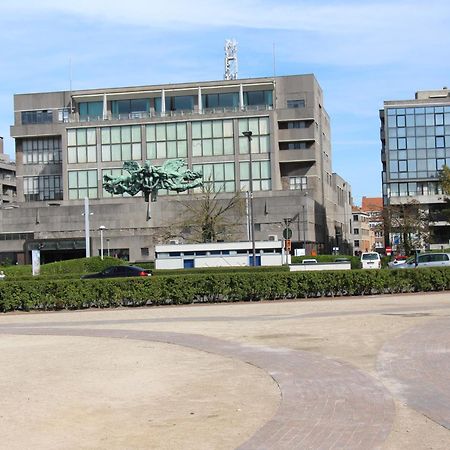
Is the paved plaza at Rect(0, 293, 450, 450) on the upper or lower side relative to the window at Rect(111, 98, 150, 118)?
lower

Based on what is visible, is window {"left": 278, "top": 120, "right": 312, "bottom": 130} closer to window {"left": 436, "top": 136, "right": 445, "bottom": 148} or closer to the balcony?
the balcony

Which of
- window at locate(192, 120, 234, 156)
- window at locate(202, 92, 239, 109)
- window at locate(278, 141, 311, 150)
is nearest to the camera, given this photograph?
window at locate(192, 120, 234, 156)

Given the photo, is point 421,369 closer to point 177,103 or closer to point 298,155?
point 298,155

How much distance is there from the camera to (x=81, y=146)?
93625 mm

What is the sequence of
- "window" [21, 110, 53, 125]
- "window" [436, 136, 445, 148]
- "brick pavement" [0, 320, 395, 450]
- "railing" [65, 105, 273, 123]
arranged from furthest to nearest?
1. "window" [436, 136, 445, 148]
2. "window" [21, 110, 53, 125]
3. "railing" [65, 105, 273, 123]
4. "brick pavement" [0, 320, 395, 450]

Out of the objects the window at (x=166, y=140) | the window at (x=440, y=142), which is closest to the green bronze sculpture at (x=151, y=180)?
the window at (x=166, y=140)

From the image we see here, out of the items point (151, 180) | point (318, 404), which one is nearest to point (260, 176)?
point (151, 180)

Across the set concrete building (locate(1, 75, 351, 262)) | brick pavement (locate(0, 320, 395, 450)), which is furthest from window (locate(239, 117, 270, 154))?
brick pavement (locate(0, 320, 395, 450))

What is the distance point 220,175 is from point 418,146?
30.2m

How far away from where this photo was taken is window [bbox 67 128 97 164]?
9331cm

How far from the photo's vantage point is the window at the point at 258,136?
89.6m

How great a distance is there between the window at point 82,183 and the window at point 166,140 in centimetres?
815

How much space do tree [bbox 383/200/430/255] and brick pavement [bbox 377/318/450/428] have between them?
69080mm

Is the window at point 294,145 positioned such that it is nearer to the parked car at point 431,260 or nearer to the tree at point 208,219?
the tree at point 208,219
